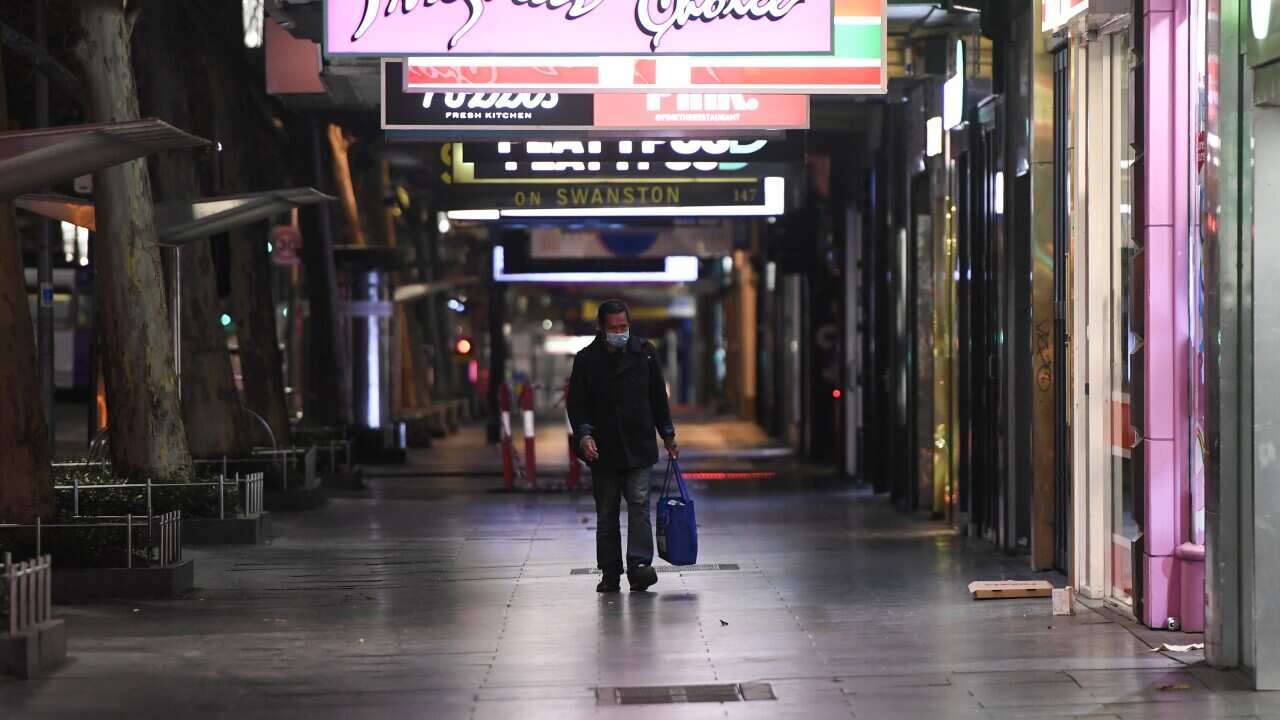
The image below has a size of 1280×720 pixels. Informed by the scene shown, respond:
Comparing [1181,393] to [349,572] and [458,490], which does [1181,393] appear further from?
[458,490]

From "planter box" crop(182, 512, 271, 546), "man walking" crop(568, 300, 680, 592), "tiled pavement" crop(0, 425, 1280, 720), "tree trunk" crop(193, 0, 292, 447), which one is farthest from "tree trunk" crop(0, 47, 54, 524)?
"tree trunk" crop(193, 0, 292, 447)

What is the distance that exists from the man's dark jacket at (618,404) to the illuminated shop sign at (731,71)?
5.29ft

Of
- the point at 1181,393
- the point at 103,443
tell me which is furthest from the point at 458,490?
the point at 1181,393

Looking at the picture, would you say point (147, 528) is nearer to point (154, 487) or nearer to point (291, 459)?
point (154, 487)

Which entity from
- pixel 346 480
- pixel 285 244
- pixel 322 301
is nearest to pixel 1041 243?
pixel 346 480

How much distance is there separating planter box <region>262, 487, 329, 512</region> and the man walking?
6.81 m

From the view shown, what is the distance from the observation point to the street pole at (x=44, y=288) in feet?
64.3

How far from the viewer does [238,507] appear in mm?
15172

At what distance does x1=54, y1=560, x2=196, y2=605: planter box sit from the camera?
1139 cm

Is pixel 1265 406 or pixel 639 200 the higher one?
pixel 639 200

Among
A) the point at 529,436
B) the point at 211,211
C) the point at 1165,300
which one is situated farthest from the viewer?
the point at 529,436

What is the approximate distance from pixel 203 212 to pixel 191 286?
2.74 metres

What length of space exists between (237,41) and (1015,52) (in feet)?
31.1

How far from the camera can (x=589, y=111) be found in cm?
1297
